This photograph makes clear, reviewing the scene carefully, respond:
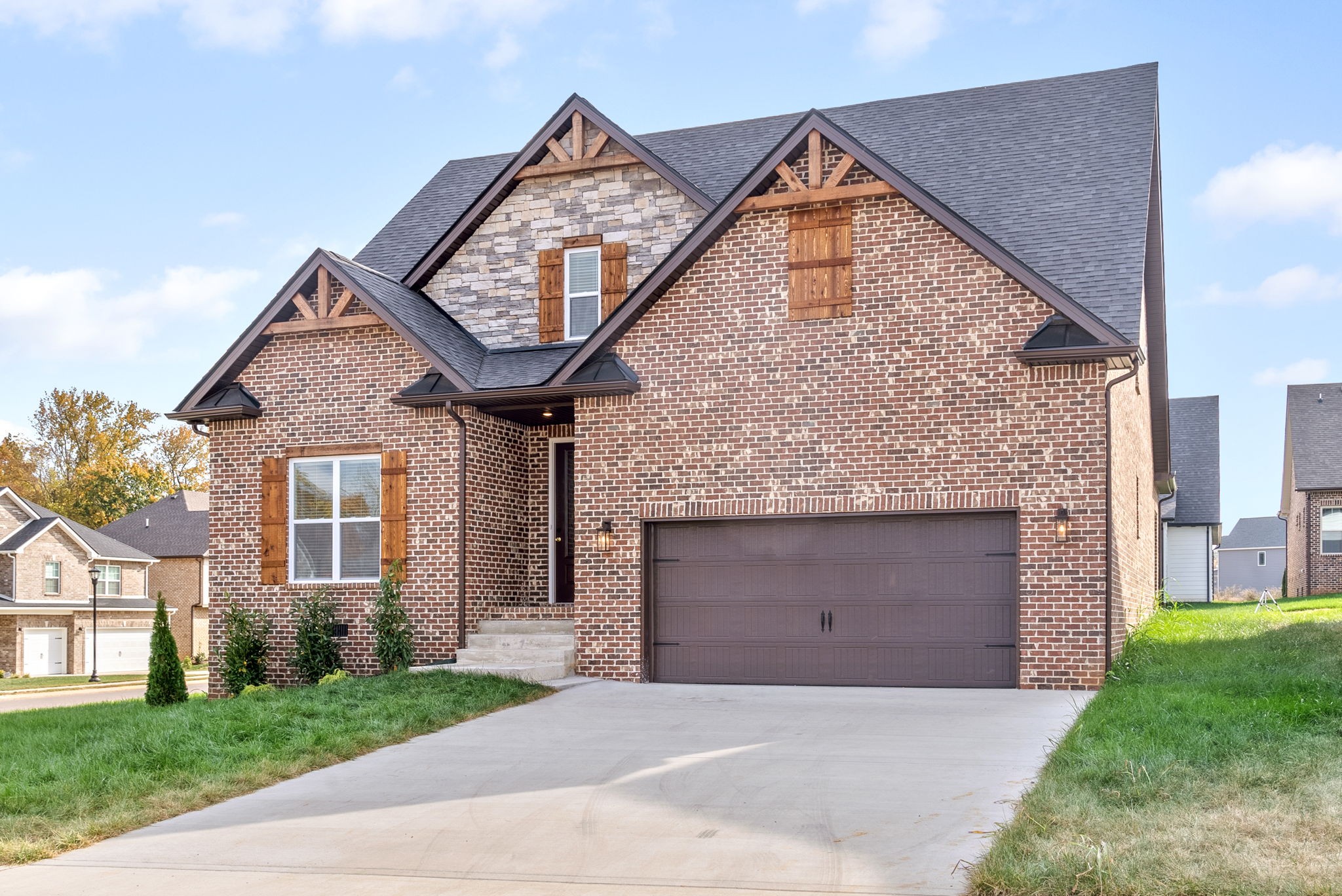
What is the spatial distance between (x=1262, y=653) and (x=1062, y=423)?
3785 mm

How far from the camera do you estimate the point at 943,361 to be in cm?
1394

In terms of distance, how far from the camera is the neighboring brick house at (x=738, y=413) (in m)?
13.7

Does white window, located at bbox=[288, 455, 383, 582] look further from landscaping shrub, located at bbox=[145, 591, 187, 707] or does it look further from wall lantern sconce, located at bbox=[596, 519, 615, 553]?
wall lantern sconce, located at bbox=[596, 519, 615, 553]

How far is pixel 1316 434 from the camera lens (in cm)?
3925

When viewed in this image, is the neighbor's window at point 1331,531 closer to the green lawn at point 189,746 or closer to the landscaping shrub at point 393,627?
the landscaping shrub at point 393,627

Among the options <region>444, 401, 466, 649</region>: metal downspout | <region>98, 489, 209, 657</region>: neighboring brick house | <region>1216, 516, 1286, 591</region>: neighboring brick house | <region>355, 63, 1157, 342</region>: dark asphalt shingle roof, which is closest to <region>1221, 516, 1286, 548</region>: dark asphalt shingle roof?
<region>1216, 516, 1286, 591</region>: neighboring brick house

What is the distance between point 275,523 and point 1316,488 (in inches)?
1253

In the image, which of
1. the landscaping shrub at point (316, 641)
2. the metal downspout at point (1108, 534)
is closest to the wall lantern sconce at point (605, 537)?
the landscaping shrub at point (316, 641)

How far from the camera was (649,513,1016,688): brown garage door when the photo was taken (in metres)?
13.9

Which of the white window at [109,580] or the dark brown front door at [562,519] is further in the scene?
the white window at [109,580]

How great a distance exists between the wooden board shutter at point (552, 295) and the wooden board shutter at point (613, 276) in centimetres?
65

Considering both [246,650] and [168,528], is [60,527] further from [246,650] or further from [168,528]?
[246,650]

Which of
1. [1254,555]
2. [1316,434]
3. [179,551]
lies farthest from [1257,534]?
[179,551]

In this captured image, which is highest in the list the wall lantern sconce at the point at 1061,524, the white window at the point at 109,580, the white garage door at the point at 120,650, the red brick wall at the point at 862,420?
the red brick wall at the point at 862,420
